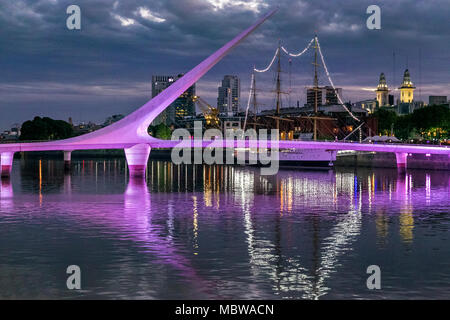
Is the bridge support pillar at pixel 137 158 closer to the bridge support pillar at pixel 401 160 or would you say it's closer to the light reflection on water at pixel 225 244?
the light reflection on water at pixel 225 244

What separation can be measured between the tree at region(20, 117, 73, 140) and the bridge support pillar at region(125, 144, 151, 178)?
260 feet

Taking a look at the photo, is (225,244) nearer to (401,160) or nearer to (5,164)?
(5,164)

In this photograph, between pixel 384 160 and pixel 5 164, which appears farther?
pixel 384 160

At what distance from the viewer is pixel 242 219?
26641 millimetres

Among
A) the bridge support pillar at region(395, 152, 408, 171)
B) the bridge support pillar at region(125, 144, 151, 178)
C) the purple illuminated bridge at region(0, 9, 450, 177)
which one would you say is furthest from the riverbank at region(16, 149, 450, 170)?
the bridge support pillar at region(125, 144, 151, 178)

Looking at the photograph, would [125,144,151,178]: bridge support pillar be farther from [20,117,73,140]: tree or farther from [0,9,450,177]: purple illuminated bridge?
[20,117,73,140]: tree

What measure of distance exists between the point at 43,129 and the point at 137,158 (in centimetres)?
7981

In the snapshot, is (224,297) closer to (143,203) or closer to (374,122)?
(143,203)

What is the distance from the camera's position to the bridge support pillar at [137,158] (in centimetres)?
5572

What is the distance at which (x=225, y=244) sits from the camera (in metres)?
20.1

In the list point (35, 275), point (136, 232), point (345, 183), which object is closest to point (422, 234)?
point (136, 232)

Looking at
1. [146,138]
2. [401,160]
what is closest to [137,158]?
[146,138]

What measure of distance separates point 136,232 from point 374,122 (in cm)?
10418
